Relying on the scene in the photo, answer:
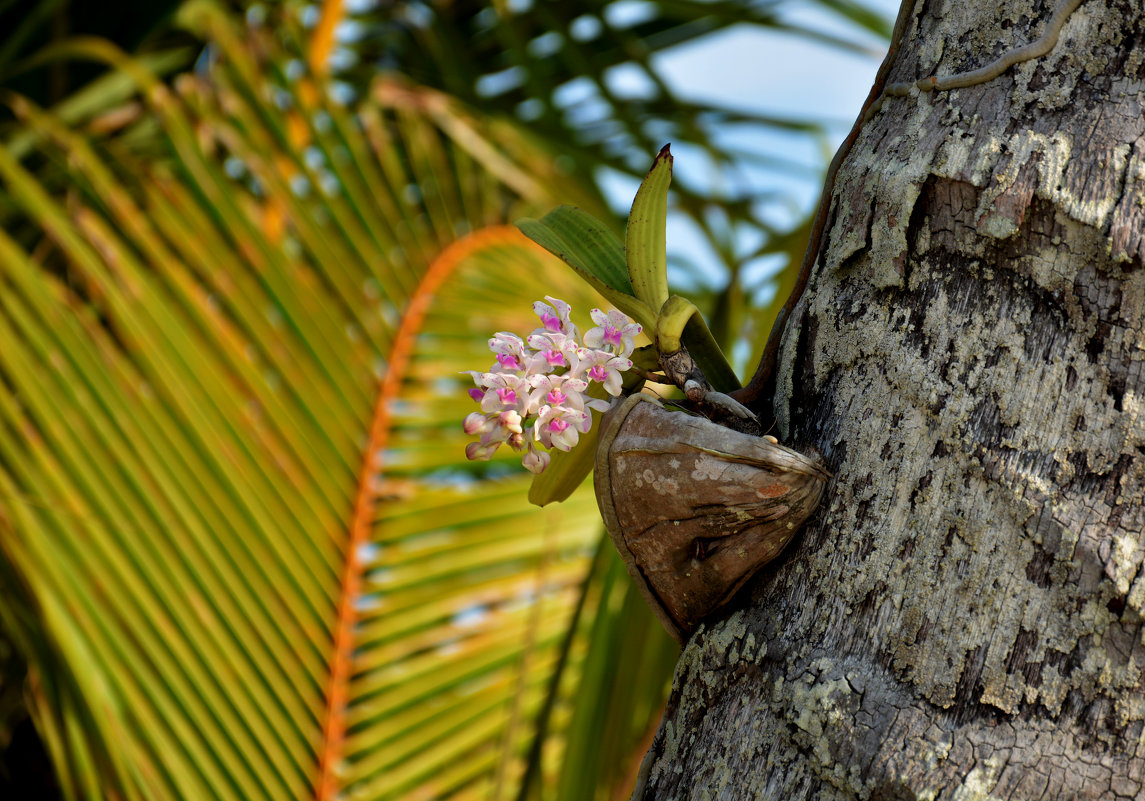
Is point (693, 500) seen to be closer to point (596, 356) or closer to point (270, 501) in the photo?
point (596, 356)

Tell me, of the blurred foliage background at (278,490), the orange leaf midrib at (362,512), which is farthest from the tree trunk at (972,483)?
the orange leaf midrib at (362,512)

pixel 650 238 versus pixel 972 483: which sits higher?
pixel 650 238

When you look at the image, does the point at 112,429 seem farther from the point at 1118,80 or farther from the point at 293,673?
the point at 1118,80

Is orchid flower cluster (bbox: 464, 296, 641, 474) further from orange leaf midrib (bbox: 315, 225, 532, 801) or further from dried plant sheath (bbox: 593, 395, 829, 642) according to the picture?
orange leaf midrib (bbox: 315, 225, 532, 801)

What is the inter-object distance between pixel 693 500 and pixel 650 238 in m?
0.18

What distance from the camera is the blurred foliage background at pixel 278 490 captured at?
94cm

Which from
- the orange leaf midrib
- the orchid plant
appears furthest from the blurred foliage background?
the orchid plant

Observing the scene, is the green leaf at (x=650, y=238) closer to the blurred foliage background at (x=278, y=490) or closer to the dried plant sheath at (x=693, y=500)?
the dried plant sheath at (x=693, y=500)

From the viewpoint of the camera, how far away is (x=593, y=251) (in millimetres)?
552

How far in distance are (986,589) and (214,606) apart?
0.88m

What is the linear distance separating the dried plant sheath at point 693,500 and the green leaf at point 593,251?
69mm

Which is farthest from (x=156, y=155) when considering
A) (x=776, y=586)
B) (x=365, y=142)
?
(x=776, y=586)

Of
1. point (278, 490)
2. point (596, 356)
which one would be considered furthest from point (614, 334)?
point (278, 490)

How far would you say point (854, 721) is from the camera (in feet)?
1.26
